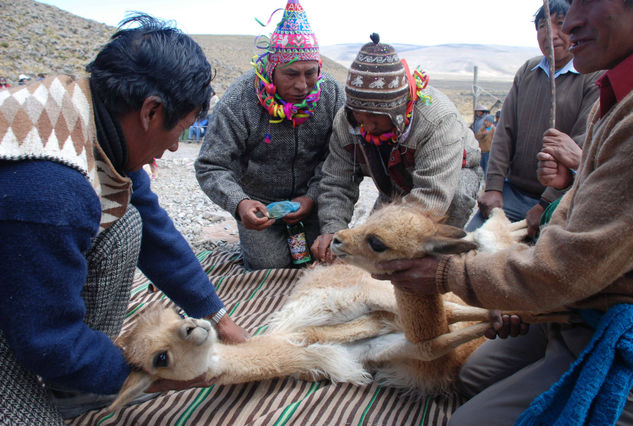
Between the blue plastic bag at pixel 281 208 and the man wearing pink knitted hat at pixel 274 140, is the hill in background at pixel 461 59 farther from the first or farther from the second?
the blue plastic bag at pixel 281 208

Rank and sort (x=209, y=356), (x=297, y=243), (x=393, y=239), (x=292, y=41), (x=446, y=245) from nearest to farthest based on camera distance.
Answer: (x=446, y=245)
(x=393, y=239)
(x=209, y=356)
(x=292, y=41)
(x=297, y=243)

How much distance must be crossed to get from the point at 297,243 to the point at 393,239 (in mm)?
2330

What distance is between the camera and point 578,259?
167cm

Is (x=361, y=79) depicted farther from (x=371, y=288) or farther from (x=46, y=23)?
(x=46, y=23)

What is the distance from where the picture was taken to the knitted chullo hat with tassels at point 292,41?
3836 mm

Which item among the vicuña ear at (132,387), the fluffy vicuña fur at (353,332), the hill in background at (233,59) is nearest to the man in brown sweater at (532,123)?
the fluffy vicuña fur at (353,332)

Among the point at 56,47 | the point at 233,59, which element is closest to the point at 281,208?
the point at 56,47

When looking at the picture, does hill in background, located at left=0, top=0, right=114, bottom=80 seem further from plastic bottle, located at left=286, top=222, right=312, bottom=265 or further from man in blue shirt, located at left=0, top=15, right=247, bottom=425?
man in blue shirt, located at left=0, top=15, right=247, bottom=425

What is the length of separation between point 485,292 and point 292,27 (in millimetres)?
2893

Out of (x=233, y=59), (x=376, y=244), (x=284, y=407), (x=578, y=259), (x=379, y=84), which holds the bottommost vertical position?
(x=233, y=59)

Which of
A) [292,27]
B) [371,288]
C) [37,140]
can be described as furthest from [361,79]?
[37,140]

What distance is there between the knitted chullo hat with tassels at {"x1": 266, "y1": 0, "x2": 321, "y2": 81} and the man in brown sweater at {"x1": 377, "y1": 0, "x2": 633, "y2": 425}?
2.31 m

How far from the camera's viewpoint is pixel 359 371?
9.26 ft

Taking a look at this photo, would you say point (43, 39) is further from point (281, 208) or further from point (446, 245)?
point (446, 245)
